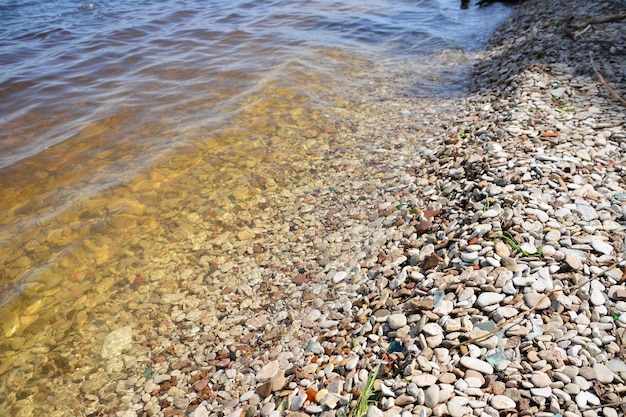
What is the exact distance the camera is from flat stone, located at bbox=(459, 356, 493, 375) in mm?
2207

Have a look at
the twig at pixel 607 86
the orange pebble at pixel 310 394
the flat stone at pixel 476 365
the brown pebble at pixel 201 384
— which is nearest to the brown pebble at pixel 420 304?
the flat stone at pixel 476 365

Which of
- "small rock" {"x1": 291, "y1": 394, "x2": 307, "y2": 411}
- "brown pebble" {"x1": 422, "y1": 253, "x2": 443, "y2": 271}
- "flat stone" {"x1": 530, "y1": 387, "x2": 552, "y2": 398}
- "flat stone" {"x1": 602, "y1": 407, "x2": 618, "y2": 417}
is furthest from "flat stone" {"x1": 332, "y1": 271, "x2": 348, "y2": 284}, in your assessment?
"flat stone" {"x1": 602, "y1": 407, "x2": 618, "y2": 417}

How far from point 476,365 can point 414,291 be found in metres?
0.82

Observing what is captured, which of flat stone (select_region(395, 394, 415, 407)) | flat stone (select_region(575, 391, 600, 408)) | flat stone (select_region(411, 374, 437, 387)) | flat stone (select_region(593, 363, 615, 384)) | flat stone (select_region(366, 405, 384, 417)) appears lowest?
flat stone (select_region(366, 405, 384, 417))

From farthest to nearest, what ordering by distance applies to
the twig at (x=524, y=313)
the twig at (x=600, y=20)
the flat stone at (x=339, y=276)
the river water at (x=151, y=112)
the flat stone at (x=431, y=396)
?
the twig at (x=600, y=20) → the river water at (x=151, y=112) → the flat stone at (x=339, y=276) → the twig at (x=524, y=313) → the flat stone at (x=431, y=396)

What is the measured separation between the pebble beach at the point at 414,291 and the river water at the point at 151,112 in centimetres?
57

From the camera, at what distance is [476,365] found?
7.36ft

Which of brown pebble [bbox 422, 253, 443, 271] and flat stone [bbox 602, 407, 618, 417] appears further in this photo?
brown pebble [bbox 422, 253, 443, 271]

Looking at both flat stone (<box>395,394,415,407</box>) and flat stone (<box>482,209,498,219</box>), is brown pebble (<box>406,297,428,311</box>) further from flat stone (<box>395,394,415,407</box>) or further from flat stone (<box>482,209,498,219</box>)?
flat stone (<box>482,209,498,219</box>)

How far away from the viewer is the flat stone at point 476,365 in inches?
86.9

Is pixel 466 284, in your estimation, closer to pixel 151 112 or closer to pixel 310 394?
pixel 310 394

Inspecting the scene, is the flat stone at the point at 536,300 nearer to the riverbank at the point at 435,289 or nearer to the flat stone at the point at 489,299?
the riverbank at the point at 435,289

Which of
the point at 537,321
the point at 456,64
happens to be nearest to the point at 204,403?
the point at 537,321

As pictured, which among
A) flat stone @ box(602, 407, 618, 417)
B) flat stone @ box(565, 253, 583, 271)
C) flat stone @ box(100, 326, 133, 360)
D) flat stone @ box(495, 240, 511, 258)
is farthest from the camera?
flat stone @ box(100, 326, 133, 360)
